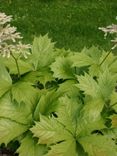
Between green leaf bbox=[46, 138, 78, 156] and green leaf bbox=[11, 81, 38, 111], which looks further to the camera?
green leaf bbox=[11, 81, 38, 111]

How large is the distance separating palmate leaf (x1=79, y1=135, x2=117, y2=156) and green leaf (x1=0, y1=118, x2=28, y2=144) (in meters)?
0.67

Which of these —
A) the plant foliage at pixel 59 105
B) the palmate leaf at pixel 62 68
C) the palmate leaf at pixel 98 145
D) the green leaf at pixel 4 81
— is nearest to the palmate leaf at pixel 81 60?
the plant foliage at pixel 59 105

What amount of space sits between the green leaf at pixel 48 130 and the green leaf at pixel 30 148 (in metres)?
0.13

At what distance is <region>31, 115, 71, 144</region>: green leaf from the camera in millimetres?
4773

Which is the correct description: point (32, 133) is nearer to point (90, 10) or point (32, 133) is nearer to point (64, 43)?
point (64, 43)

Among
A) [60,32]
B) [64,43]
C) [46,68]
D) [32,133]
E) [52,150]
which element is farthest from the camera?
[60,32]

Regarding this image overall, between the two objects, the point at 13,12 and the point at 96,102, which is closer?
the point at 96,102

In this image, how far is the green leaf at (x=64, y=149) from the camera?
4645 mm

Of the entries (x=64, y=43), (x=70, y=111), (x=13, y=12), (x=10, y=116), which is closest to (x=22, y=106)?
(x=10, y=116)

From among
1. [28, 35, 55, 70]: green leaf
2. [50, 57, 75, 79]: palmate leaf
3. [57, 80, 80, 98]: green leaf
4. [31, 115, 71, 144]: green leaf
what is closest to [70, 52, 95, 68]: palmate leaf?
[50, 57, 75, 79]: palmate leaf

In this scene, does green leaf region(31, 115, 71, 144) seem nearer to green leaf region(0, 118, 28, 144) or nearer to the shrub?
the shrub

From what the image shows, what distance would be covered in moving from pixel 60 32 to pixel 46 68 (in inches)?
266

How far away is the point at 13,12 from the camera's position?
1432cm

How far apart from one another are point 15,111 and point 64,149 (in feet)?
2.57
